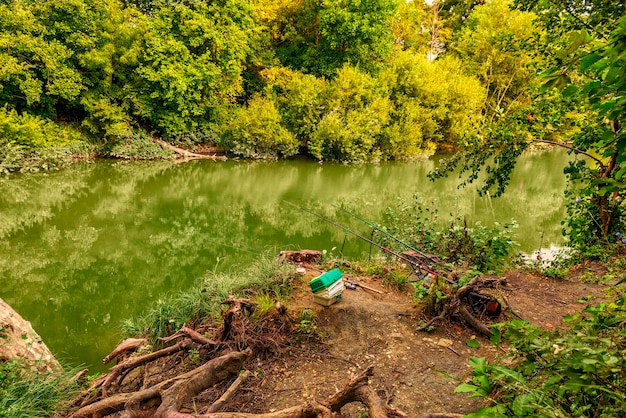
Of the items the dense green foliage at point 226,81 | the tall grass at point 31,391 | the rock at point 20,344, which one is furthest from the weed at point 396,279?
the dense green foliage at point 226,81

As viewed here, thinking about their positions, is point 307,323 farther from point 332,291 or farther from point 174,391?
point 174,391

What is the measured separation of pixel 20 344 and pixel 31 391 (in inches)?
37.7

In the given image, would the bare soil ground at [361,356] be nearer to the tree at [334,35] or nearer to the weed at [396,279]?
the weed at [396,279]

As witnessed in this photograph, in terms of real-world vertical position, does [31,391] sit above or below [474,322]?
below

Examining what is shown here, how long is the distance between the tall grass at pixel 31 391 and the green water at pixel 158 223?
44.9 inches

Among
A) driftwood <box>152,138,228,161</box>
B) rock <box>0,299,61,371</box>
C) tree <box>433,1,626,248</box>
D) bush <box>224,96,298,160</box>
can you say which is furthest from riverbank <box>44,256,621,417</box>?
driftwood <box>152,138,228,161</box>

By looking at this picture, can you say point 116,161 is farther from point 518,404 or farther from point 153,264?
point 518,404

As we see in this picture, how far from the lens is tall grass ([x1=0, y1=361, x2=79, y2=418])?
294 cm

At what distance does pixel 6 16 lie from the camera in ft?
50.7

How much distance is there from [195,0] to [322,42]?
7588mm

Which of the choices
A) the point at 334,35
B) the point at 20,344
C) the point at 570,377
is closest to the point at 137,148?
the point at 334,35

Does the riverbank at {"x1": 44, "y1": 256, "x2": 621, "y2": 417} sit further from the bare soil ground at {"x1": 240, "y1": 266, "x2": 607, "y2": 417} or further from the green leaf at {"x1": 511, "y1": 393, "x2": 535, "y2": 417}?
the green leaf at {"x1": 511, "y1": 393, "x2": 535, "y2": 417}

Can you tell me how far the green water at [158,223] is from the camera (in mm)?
6062

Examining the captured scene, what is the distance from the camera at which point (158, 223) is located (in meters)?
10.1
